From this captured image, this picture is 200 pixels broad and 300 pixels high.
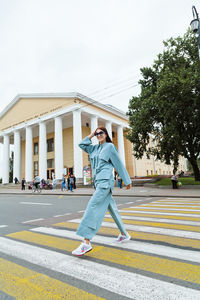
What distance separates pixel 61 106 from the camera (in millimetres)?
36469

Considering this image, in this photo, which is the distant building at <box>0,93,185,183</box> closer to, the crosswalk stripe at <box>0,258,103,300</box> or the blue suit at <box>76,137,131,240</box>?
the blue suit at <box>76,137,131,240</box>

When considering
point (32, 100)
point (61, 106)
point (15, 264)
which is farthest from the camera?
point (32, 100)

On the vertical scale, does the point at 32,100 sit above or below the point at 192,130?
above

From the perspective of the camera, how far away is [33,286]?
241cm

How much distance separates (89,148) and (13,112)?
154 feet

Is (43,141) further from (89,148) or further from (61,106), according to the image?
(89,148)

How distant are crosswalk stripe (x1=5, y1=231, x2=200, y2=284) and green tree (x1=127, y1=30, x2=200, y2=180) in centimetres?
1704

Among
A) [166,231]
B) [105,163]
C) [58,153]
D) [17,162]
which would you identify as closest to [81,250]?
[105,163]

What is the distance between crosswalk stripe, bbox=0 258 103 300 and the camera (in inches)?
86.4

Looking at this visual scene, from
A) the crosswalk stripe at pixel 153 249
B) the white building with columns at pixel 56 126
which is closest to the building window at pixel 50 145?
the white building with columns at pixel 56 126

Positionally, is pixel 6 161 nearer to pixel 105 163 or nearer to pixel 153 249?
pixel 105 163

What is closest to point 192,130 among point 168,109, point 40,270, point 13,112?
point 168,109

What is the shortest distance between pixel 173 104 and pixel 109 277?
1782cm

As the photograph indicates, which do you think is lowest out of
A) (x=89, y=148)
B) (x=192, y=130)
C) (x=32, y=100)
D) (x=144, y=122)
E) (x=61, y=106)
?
(x=89, y=148)
